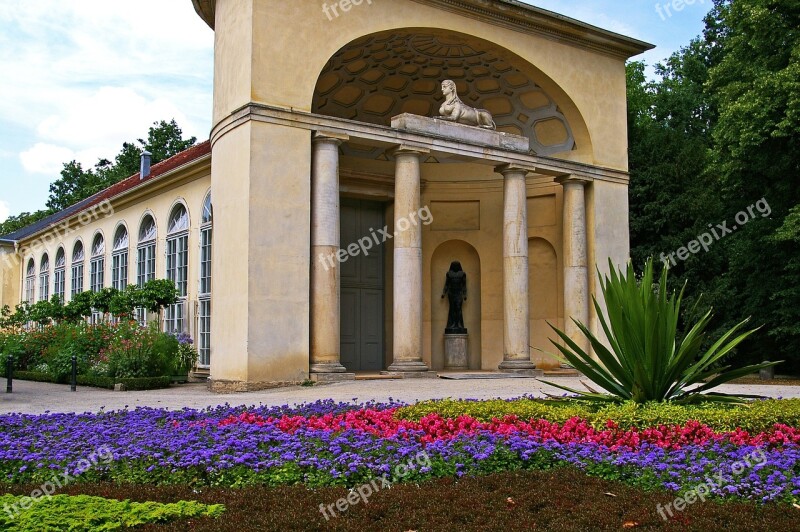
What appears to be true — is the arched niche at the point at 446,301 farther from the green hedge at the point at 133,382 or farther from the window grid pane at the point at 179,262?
the green hedge at the point at 133,382

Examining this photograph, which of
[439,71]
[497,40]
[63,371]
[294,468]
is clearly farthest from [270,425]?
[439,71]

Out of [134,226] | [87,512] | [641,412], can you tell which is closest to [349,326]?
[134,226]

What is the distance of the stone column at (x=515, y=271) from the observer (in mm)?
21219

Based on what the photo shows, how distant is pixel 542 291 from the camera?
2444cm

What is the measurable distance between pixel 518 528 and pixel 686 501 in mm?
1327

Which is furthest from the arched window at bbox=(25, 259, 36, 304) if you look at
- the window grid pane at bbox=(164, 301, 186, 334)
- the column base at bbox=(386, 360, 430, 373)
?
the column base at bbox=(386, 360, 430, 373)

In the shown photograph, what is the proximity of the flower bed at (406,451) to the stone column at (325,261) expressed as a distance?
865 cm

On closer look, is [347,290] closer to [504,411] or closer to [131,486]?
[504,411]

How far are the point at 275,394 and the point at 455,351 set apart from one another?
9608 mm

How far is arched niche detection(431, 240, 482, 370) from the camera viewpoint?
24.9 metres

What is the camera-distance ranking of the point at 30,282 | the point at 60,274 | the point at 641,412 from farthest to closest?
1. the point at 30,282
2. the point at 60,274
3. the point at 641,412

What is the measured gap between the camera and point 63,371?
1972 cm

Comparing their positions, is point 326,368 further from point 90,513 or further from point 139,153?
point 139,153

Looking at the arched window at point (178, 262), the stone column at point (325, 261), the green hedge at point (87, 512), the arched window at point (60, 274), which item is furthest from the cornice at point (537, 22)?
the arched window at point (60, 274)
